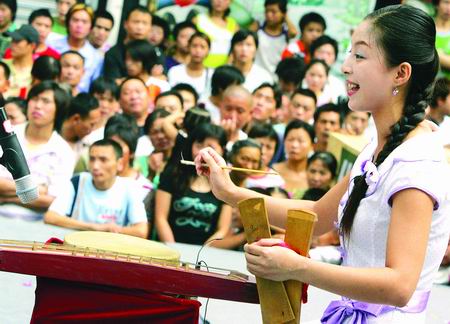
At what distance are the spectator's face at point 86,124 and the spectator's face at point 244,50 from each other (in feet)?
6.21

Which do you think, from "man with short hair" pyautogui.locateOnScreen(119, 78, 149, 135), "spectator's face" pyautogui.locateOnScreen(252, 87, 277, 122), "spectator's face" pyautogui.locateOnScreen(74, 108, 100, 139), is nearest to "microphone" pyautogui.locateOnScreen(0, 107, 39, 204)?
"spectator's face" pyautogui.locateOnScreen(74, 108, 100, 139)

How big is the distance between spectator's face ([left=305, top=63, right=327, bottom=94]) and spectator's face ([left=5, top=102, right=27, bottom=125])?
2868 mm

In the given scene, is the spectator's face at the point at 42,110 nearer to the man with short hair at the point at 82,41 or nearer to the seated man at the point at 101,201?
the seated man at the point at 101,201

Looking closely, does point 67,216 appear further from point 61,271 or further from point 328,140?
point 61,271

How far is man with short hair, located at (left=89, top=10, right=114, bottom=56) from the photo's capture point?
9.03 m

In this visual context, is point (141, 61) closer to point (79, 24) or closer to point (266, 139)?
point (79, 24)

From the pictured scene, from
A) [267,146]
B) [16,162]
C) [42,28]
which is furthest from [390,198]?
[42,28]

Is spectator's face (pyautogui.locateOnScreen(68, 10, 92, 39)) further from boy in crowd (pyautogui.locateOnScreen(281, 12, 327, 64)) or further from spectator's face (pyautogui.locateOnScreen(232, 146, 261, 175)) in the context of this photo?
spectator's face (pyautogui.locateOnScreen(232, 146, 261, 175))

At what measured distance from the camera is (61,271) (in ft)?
8.62

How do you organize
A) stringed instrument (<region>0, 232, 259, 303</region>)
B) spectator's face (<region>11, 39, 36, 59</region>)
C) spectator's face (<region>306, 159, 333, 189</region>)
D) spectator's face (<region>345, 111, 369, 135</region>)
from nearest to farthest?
1. stringed instrument (<region>0, 232, 259, 303</region>)
2. spectator's face (<region>306, 159, 333, 189</region>)
3. spectator's face (<region>345, 111, 369, 135</region>)
4. spectator's face (<region>11, 39, 36, 59</region>)

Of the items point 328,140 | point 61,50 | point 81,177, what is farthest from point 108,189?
point 61,50

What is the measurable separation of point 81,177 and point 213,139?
90 cm

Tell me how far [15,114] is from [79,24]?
6.71 ft

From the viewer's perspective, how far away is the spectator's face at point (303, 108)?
805 centimetres
